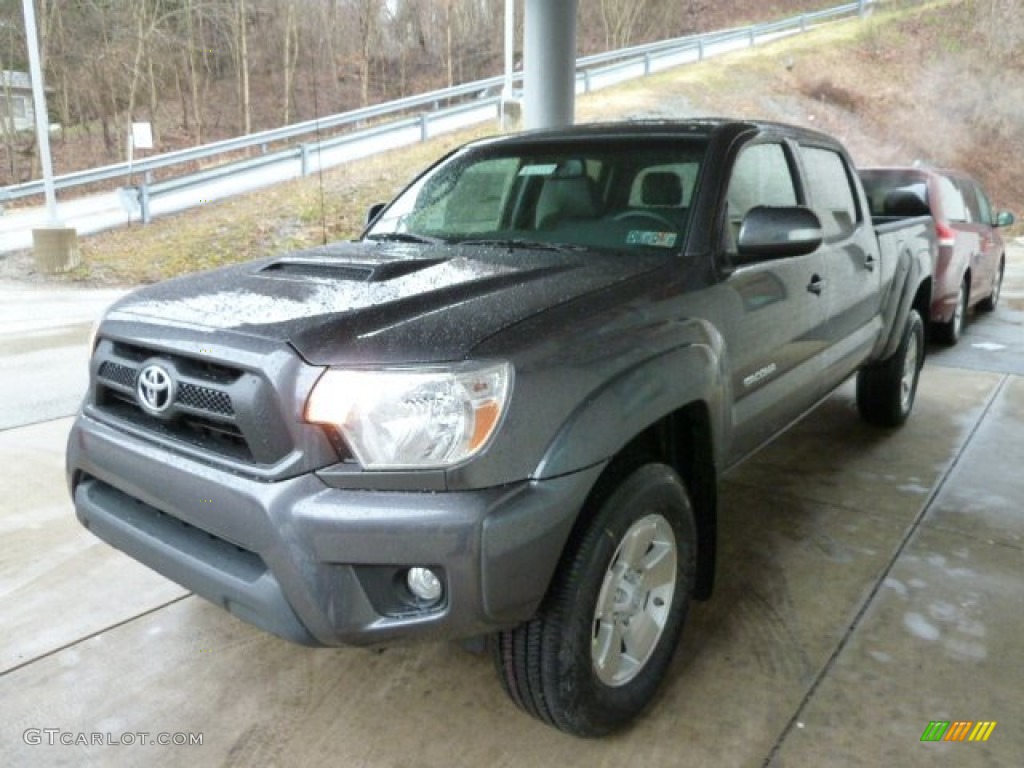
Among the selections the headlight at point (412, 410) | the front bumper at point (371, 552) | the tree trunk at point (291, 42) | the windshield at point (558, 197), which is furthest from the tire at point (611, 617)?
the tree trunk at point (291, 42)

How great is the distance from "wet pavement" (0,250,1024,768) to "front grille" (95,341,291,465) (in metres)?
0.86

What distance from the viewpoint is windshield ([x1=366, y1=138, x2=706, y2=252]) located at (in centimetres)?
293

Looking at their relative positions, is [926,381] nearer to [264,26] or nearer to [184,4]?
[264,26]

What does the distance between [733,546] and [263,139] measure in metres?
11.8

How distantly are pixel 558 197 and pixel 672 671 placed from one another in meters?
1.78

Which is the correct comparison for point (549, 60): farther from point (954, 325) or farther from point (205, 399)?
point (205, 399)

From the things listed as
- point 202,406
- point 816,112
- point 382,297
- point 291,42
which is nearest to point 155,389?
point 202,406

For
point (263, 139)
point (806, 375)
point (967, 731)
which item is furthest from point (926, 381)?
point (263, 139)

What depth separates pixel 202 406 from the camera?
2.08m

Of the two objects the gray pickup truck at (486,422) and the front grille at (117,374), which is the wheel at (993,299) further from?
the front grille at (117,374)

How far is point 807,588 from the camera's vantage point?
311cm

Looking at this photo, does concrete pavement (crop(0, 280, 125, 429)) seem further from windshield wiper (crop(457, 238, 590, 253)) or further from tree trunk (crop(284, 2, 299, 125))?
tree trunk (crop(284, 2, 299, 125))

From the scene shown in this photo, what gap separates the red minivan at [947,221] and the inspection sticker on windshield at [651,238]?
4.66m

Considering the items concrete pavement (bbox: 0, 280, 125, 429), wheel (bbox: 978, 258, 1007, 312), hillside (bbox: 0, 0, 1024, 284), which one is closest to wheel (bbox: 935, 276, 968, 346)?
wheel (bbox: 978, 258, 1007, 312)
